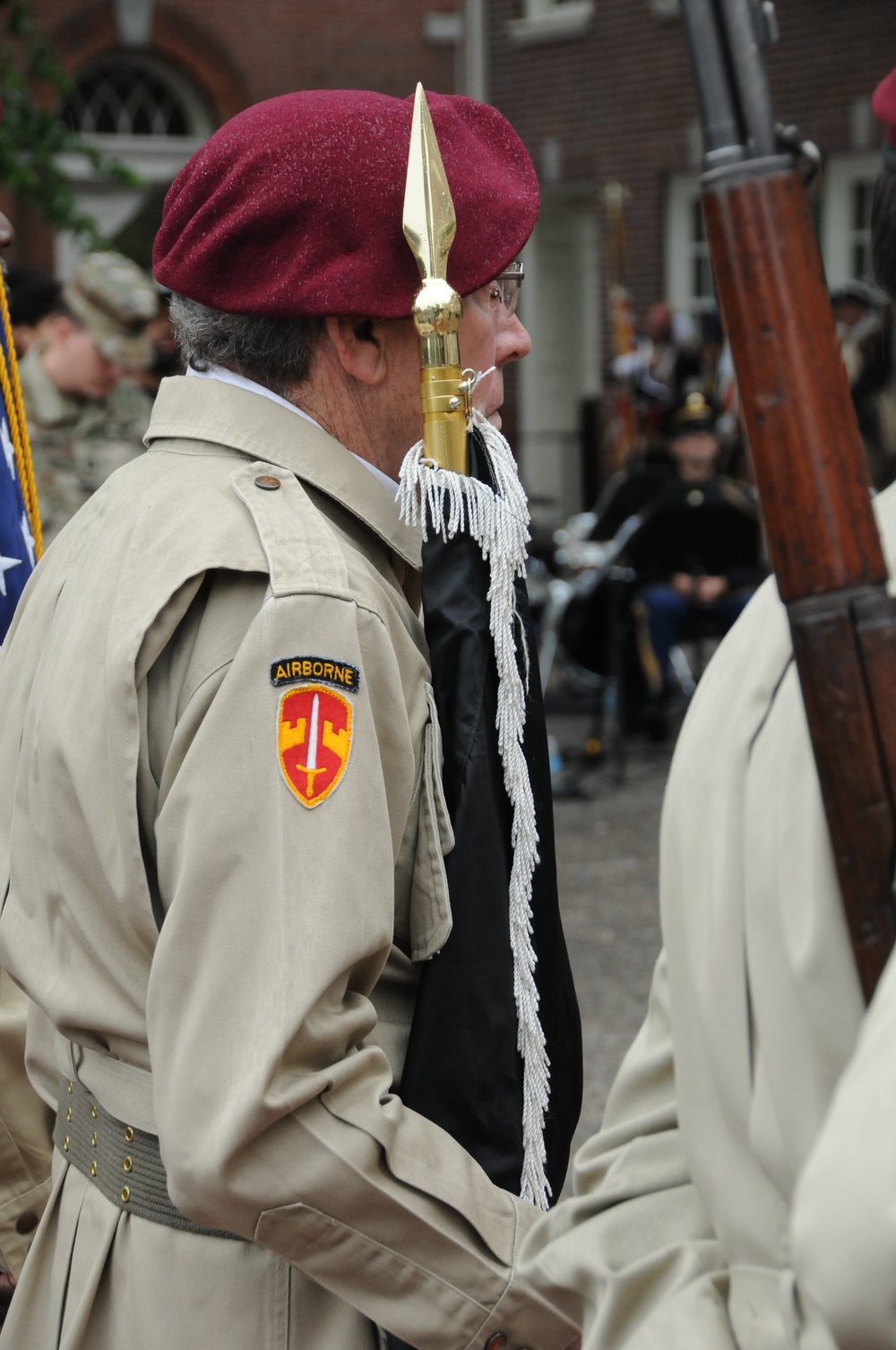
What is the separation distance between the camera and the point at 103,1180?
156 centimetres

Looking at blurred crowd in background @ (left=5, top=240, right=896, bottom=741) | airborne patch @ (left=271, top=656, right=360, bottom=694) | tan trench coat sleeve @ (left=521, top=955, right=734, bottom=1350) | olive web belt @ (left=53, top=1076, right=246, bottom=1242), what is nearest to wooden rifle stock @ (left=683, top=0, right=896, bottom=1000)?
tan trench coat sleeve @ (left=521, top=955, right=734, bottom=1350)

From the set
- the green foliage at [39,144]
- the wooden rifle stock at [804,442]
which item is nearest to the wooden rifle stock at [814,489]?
the wooden rifle stock at [804,442]

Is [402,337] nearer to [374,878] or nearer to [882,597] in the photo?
[374,878]

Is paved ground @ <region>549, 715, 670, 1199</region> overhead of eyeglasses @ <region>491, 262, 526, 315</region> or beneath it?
beneath

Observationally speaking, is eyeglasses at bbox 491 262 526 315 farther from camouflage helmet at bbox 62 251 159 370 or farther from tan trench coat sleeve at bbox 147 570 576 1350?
camouflage helmet at bbox 62 251 159 370

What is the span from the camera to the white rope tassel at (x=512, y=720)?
160 cm

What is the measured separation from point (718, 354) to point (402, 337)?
35.7 ft

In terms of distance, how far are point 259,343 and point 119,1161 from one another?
82 cm

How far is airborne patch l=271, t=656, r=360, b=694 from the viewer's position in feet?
4.48

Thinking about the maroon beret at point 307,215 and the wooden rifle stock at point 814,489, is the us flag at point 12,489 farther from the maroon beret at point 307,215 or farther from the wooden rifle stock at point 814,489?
the wooden rifle stock at point 814,489

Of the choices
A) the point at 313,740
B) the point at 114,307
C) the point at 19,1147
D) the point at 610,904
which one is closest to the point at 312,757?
the point at 313,740

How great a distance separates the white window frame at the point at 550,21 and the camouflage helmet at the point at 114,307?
32.4ft

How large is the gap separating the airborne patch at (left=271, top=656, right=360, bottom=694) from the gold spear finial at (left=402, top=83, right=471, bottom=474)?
33 centimetres

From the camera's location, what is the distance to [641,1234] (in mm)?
1141
